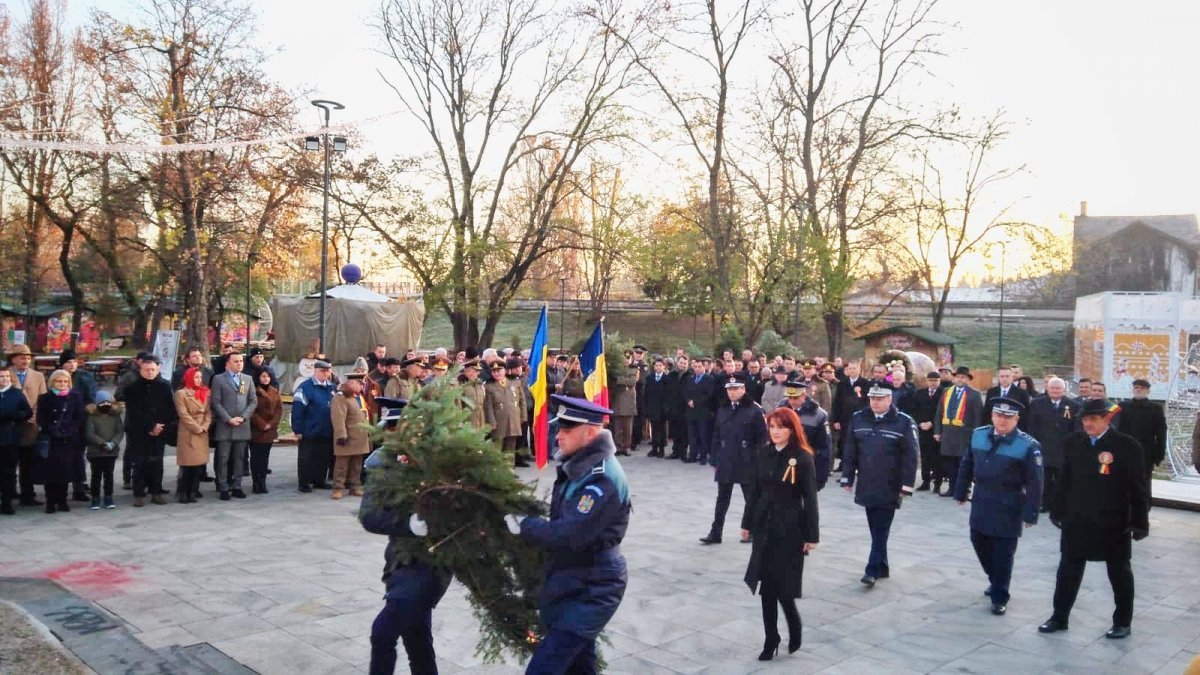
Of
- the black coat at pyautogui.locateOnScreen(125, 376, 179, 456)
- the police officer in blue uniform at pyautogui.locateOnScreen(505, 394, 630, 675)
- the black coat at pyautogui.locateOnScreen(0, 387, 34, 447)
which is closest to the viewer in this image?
the police officer in blue uniform at pyautogui.locateOnScreen(505, 394, 630, 675)

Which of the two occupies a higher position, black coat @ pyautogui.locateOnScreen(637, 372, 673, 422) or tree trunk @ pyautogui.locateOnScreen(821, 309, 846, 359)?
tree trunk @ pyautogui.locateOnScreen(821, 309, 846, 359)

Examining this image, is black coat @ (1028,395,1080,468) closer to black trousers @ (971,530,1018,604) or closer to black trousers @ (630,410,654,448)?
black trousers @ (971,530,1018,604)

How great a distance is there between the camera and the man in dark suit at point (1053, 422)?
12305mm

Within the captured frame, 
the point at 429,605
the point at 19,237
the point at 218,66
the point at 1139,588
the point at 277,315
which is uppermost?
the point at 218,66

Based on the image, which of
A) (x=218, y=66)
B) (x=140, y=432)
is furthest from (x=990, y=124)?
(x=140, y=432)

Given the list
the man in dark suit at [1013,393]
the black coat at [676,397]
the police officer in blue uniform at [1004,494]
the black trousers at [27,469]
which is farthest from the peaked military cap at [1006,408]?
the black trousers at [27,469]

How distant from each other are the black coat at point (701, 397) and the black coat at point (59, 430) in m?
10.0

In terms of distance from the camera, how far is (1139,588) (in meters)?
8.39

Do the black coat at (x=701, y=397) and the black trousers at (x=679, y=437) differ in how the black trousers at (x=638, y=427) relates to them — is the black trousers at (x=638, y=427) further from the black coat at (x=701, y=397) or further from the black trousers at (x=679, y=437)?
the black coat at (x=701, y=397)

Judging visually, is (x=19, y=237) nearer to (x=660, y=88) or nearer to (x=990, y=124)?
(x=660, y=88)

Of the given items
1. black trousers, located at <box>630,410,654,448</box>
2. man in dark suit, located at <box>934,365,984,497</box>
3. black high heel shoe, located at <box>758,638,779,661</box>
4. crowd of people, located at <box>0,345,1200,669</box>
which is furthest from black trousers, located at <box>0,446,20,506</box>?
man in dark suit, located at <box>934,365,984,497</box>

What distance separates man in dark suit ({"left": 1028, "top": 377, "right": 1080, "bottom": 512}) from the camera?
12305mm

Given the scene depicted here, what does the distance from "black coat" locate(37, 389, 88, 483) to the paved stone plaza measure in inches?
21.2

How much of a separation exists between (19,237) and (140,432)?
107 ft
